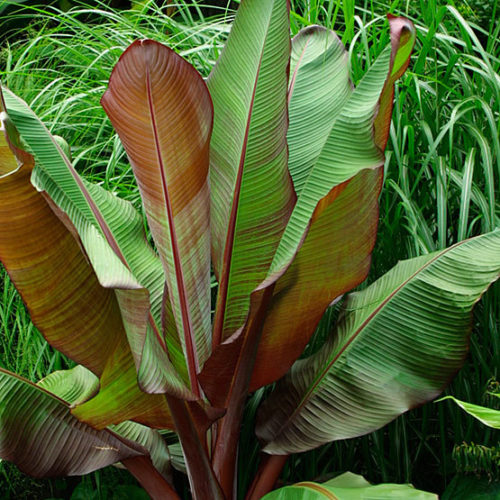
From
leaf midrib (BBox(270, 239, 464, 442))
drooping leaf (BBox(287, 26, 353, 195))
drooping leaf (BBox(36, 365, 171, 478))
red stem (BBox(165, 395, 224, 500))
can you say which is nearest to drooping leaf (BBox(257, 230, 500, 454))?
leaf midrib (BBox(270, 239, 464, 442))

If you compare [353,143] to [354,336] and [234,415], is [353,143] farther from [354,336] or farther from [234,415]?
[234,415]

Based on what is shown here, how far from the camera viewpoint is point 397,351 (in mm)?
1443

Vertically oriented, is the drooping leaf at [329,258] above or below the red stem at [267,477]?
above

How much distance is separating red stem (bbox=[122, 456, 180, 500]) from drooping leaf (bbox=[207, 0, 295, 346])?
31cm

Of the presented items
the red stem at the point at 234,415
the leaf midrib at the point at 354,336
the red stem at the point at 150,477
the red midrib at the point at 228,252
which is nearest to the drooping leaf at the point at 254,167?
the red midrib at the point at 228,252

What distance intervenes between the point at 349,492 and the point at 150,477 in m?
0.47

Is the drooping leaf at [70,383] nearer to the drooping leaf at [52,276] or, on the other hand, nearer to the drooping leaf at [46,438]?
the drooping leaf at [46,438]

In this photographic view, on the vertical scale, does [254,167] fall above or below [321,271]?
above

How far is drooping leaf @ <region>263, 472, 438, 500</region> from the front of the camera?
3.89ft

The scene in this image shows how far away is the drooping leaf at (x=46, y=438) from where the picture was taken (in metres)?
1.35

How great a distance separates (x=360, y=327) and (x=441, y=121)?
0.82 m

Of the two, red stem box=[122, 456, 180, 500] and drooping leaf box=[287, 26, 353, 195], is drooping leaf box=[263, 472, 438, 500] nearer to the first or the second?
red stem box=[122, 456, 180, 500]

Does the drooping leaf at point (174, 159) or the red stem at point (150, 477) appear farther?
the red stem at point (150, 477)

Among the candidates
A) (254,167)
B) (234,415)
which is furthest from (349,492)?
(254,167)
